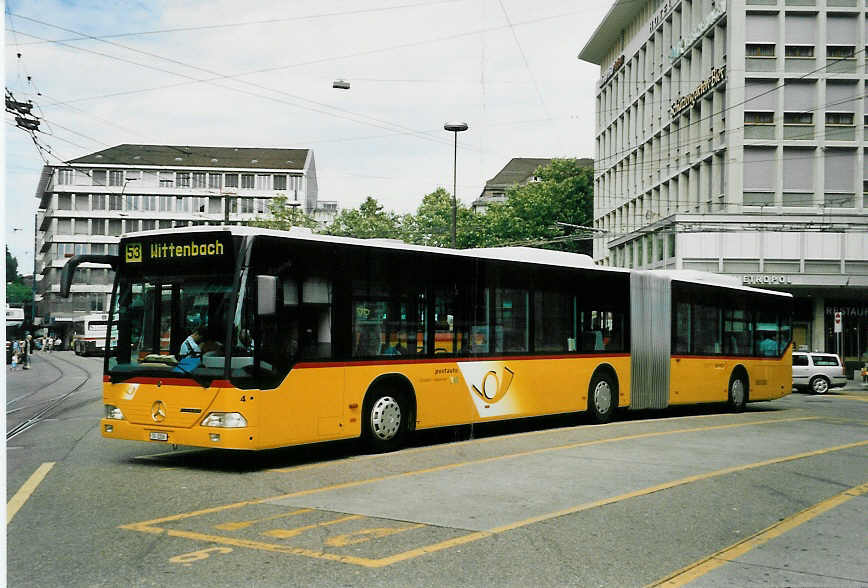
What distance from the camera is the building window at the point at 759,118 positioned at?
48250 millimetres

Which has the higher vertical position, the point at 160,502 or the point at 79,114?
the point at 79,114

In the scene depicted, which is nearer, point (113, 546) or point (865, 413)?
point (113, 546)

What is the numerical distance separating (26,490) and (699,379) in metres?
15.0

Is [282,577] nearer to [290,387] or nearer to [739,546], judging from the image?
[739,546]

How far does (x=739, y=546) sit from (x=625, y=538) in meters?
0.82

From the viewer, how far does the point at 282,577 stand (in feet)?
19.8

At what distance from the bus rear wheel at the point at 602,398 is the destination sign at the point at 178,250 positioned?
28.4ft

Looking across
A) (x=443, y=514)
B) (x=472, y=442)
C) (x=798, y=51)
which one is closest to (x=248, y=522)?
(x=443, y=514)

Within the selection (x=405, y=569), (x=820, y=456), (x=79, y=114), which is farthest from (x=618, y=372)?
(x=79, y=114)

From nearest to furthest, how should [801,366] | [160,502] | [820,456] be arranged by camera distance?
[160,502] → [820,456] → [801,366]

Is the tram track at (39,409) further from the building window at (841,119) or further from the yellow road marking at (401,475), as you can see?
the building window at (841,119)

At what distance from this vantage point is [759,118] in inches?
1907

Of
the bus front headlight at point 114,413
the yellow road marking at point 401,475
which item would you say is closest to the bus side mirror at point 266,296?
the yellow road marking at point 401,475

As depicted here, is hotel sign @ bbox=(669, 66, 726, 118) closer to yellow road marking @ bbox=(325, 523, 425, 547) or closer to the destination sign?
the destination sign
